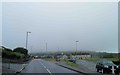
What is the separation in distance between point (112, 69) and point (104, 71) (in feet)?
8.26

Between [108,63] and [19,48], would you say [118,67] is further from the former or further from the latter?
[19,48]

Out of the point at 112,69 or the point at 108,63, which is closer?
the point at 112,69

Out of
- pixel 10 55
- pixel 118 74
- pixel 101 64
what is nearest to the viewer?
pixel 118 74

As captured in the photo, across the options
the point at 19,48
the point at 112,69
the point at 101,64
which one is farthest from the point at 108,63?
the point at 19,48

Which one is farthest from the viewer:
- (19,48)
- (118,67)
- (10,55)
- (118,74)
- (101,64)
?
(19,48)

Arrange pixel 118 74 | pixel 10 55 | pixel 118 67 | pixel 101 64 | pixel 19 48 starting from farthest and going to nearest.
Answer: pixel 19 48
pixel 10 55
pixel 101 64
pixel 118 67
pixel 118 74

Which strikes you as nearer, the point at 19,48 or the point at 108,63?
the point at 108,63

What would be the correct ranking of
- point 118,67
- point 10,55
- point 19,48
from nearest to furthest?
point 118,67 < point 10,55 < point 19,48

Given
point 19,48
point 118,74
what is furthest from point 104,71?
point 19,48

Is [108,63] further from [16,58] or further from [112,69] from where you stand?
[16,58]

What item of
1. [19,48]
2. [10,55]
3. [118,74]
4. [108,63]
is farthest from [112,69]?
[19,48]

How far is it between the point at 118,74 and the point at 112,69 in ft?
5.45

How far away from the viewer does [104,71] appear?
35.6 metres

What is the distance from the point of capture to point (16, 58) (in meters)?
75.0
